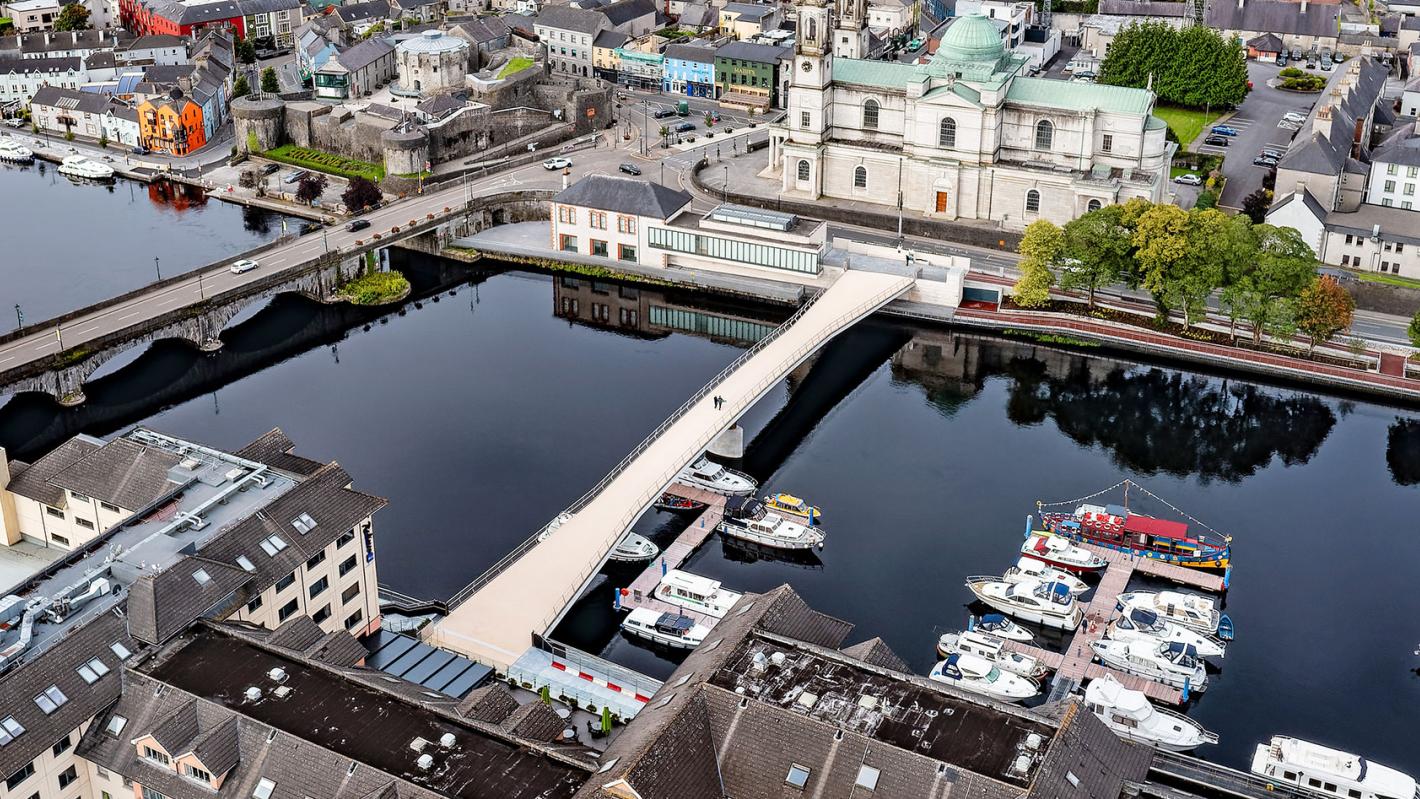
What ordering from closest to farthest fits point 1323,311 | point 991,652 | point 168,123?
point 991,652
point 1323,311
point 168,123

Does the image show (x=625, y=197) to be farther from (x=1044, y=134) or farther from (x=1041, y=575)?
(x=1041, y=575)

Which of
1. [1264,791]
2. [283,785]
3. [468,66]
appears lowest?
[1264,791]

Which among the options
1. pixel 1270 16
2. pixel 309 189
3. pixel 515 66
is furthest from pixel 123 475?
pixel 1270 16

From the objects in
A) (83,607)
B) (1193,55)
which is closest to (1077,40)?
(1193,55)

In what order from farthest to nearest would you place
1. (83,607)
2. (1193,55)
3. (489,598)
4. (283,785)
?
1. (1193,55)
2. (489,598)
3. (83,607)
4. (283,785)

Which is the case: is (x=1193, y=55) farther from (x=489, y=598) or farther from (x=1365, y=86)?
(x=489, y=598)

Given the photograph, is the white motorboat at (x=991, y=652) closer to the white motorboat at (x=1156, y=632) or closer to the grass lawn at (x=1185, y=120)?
the white motorboat at (x=1156, y=632)
